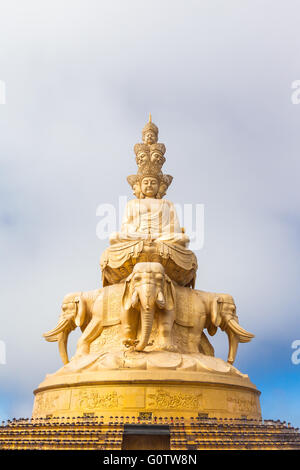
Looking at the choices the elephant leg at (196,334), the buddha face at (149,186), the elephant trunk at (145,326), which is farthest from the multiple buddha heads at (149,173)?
the elephant trunk at (145,326)

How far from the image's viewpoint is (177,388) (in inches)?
352

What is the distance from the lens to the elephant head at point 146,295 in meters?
9.82

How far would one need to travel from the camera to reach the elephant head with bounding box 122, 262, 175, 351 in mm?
9820

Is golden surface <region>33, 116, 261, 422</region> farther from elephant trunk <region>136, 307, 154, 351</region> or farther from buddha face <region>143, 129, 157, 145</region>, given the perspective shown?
buddha face <region>143, 129, 157, 145</region>

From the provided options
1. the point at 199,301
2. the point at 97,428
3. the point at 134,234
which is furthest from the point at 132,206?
the point at 97,428

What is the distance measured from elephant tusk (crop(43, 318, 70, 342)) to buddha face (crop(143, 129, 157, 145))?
644cm

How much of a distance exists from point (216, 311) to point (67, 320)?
12.8 feet

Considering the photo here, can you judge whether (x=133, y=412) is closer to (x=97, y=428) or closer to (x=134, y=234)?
(x=97, y=428)

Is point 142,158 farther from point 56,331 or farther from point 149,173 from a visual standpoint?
point 56,331

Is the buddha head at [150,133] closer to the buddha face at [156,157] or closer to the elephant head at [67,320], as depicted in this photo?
the buddha face at [156,157]

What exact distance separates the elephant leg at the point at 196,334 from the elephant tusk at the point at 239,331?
731mm

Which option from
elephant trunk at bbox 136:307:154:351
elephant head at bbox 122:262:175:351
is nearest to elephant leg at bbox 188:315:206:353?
elephant head at bbox 122:262:175:351

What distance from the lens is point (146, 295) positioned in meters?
9.94
